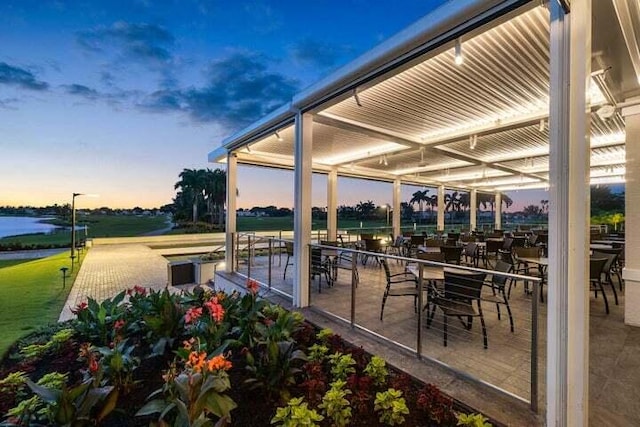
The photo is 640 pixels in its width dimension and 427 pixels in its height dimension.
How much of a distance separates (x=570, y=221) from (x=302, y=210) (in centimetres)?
307

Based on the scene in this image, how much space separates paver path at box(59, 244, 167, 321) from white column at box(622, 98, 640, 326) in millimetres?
9813

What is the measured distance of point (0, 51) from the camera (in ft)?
26.3

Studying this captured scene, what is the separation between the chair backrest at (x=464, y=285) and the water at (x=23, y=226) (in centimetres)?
3501

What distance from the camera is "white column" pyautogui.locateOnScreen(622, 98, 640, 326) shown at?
3352mm

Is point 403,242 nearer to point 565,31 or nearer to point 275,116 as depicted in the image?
point 275,116

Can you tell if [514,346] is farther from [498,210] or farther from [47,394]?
[498,210]

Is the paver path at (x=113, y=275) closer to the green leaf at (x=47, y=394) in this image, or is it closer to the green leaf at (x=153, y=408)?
the green leaf at (x=47, y=394)

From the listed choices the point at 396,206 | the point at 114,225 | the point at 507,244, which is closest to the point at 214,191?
the point at 114,225

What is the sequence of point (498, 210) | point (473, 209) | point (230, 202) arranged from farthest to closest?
point (498, 210) → point (473, 209) → point (230, 202)

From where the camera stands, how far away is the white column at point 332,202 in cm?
935

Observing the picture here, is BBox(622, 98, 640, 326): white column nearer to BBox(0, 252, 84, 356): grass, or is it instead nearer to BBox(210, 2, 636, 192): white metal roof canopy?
BBox(210, 2, 636, 192): white metal roof canopy

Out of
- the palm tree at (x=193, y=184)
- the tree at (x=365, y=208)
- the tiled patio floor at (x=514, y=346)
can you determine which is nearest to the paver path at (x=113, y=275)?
the tiled patio floor at (x=514, y=346)

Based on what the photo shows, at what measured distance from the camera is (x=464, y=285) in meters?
2.92

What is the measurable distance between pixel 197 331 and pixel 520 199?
687 inches
